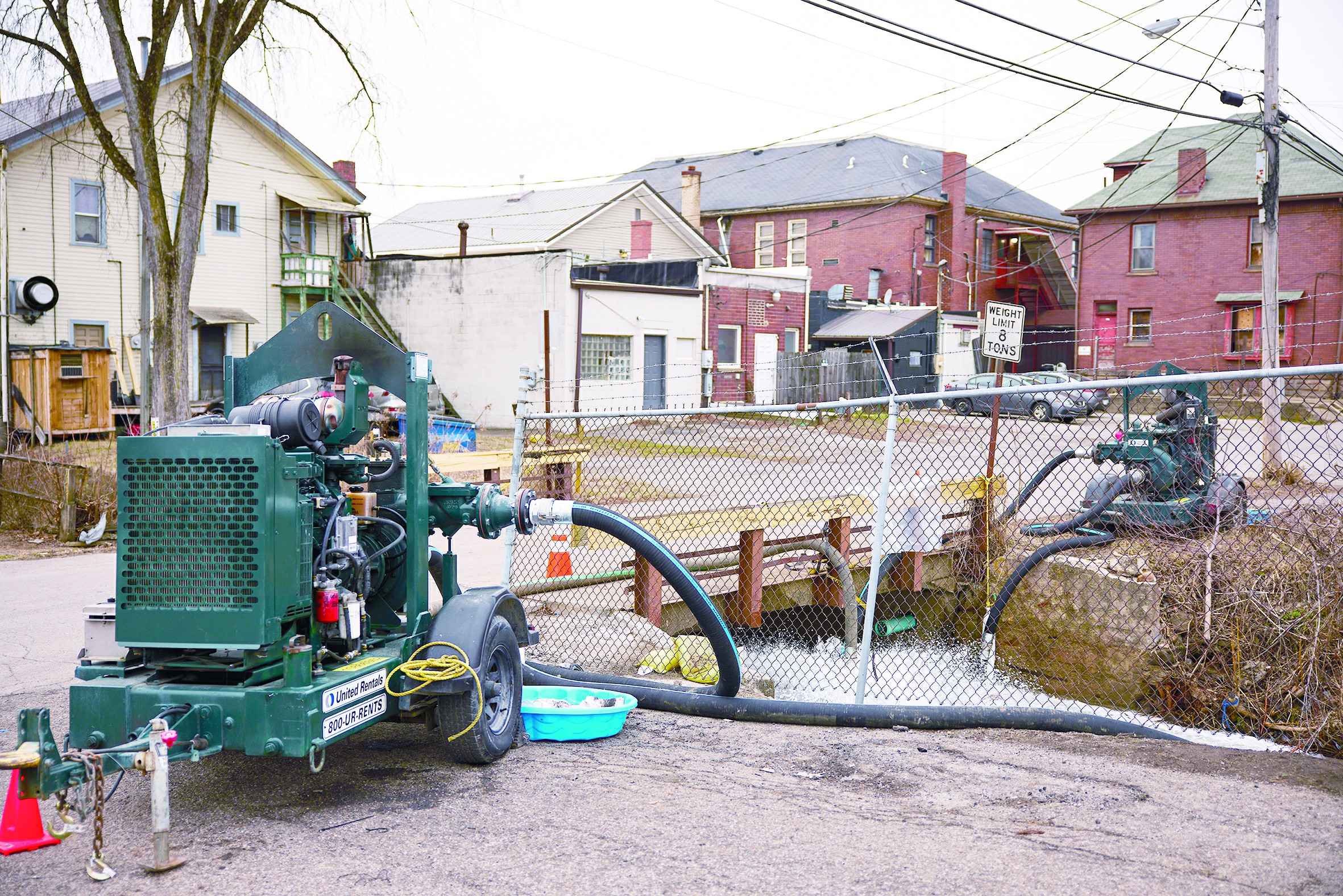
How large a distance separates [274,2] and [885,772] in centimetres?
1692

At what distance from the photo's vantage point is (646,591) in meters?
Result: 8.73

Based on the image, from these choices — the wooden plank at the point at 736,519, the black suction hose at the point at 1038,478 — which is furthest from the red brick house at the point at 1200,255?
the wooden plank at the point at 736,519

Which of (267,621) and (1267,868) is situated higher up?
(267,621)

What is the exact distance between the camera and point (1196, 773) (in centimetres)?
496

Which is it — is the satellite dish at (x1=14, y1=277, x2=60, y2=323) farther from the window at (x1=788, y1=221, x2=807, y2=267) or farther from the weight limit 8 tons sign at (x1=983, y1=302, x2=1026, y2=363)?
the window at (x1=788, y1=221, x2=807, y2=267)

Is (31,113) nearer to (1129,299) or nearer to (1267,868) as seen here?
(1267,868)

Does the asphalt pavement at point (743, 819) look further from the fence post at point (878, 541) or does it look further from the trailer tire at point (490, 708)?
the fence post at point (878, 541)

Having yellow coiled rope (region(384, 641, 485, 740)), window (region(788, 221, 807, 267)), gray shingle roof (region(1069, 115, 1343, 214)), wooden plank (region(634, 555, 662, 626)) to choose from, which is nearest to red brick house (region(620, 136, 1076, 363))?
window (region(788, 221, 807, 267))

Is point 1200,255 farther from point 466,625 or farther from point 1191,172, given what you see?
point 466,625

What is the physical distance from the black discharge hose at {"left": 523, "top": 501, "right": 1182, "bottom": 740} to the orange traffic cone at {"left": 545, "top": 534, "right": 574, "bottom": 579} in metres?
2.06

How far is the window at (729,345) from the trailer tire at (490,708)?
95.1 ft

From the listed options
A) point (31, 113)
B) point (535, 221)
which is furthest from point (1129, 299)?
point (31, 113)

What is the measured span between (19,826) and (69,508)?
35.6 feet

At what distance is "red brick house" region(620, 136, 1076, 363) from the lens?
143ft
